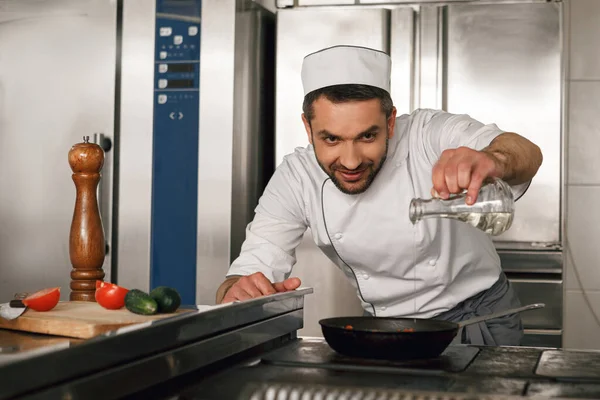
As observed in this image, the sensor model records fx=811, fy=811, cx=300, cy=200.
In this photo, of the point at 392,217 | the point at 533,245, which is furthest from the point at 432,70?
the point at 392,217

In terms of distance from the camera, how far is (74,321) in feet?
3.80

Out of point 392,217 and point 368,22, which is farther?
point 368,22

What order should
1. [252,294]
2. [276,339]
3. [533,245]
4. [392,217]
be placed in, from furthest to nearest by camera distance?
[533,245]
[392,217]
[252,294]
[276,339]

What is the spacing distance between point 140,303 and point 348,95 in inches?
33.5

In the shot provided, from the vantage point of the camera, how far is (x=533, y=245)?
9.27ft

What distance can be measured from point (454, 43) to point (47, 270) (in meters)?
1.69

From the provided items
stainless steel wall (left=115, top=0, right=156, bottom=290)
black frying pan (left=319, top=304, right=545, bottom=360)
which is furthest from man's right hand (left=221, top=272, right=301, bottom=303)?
stainless steel wall (left=115, top=0, right=156, bottom=290)

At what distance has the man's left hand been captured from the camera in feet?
4.23

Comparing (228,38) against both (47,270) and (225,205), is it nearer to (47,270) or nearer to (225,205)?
(225,205)

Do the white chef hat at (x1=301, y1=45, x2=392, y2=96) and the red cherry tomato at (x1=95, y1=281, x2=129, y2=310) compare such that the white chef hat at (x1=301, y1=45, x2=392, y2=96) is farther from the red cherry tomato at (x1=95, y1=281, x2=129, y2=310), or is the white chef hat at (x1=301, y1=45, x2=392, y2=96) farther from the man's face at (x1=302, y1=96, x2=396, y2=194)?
the red cherry tomato at (x1=95, y1=281, x2=129, y2=310)

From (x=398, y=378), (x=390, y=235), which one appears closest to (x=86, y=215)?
(x=398, y=378)

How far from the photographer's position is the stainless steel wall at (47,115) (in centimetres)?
295

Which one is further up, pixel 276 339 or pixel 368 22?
pixel 368 22

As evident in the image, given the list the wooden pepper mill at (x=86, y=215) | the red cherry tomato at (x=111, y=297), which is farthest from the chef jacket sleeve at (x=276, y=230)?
the red cherry tomato at (x=111, y=297)
